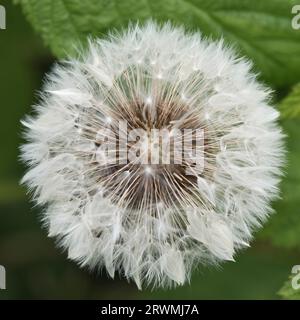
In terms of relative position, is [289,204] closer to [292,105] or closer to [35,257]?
[292,105]

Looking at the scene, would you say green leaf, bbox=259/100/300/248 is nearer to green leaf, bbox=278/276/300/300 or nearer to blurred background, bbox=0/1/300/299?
green leaf, bbox=278/276/300/300

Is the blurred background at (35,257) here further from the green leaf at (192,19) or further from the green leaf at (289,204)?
the green leaf at (192,19)

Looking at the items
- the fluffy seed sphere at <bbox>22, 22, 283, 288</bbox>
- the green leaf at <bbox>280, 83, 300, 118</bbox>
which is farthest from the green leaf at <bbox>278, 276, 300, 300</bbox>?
the green leaf at <bbox>280, 83, 300, 118</bbox>

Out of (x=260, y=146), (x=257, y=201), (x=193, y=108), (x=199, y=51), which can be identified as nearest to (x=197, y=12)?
(x=199, y=51)

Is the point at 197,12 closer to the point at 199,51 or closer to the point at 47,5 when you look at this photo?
the point at 199,51

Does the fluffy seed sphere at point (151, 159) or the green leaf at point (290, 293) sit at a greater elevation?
the fluffy seed sphere at point (151, 159)

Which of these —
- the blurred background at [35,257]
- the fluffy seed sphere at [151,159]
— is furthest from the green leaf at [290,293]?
the blurred background at [35,257]
